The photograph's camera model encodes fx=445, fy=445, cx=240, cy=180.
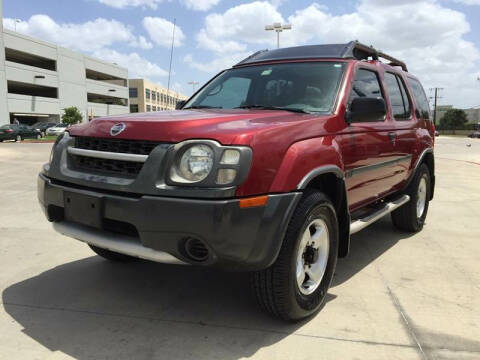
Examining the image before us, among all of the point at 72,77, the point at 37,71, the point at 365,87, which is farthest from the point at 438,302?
the point at 72,77

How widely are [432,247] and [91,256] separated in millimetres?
3617

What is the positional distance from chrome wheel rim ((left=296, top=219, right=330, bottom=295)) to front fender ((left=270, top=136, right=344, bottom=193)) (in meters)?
0.37

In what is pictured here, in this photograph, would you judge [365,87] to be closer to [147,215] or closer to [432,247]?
[432,247]

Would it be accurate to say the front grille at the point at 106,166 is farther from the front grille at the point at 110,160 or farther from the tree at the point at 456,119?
the tree at the point at 456,119

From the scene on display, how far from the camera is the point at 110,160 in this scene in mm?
2881

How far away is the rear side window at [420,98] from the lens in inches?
219

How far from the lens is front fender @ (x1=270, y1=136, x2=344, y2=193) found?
266 cm

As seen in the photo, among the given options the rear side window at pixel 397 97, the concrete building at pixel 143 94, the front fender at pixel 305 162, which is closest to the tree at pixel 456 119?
the concrete building at pixel 143 94

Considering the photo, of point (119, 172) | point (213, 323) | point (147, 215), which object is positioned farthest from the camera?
point (213, 323)

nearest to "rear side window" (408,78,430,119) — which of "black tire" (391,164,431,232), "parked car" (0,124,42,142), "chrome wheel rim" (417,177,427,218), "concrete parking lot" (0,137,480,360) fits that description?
"black tire" (391,164,431,232)

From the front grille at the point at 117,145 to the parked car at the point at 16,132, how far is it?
30457 mm

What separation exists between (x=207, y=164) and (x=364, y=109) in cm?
155

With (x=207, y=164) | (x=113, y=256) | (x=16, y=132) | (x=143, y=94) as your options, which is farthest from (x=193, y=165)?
(x=143, y=94)

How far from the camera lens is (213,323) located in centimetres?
301
